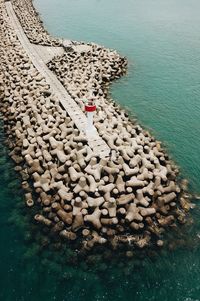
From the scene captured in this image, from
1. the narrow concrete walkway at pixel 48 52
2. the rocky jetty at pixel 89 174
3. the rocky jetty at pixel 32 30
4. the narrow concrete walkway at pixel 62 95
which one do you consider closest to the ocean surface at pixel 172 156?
the rocky jetty at pixel 89 174

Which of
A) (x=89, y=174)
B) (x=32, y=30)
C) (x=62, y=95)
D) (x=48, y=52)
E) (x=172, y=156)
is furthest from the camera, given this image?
(x=32, y=30)

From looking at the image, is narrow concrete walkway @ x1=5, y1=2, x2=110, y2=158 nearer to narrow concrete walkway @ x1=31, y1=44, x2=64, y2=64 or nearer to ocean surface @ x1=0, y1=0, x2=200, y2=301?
narrow concrete walkway @ x1=31, y1=44, x2=64, y2=64

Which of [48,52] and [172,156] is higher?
[48,52]

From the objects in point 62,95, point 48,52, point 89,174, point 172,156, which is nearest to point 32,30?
point 48,52

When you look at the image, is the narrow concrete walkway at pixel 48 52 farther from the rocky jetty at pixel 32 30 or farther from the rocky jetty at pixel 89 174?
the rocky jetty at pixel 89 174

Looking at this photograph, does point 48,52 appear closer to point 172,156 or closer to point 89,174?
point 172,156
